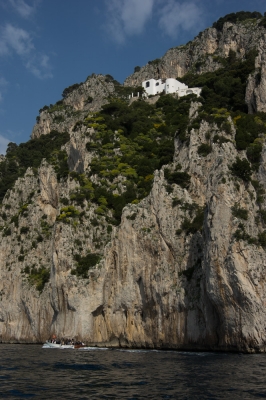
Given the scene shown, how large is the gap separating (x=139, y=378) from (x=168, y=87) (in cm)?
8966

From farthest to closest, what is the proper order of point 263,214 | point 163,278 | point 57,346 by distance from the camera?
point 57,346 < point 163,278 < point 263,214

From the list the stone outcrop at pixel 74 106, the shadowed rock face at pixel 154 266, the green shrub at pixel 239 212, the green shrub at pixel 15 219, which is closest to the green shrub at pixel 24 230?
the shadowed rock face at pixel 154 266

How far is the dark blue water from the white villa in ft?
242

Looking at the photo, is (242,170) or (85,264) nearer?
(242,170)

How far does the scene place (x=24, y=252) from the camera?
71.5 m

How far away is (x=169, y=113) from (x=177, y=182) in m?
38.0

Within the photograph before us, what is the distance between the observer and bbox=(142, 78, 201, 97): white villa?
99.2 meters

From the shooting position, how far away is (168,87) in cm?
10656

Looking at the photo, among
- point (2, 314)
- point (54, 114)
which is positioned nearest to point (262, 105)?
point (2, 314)

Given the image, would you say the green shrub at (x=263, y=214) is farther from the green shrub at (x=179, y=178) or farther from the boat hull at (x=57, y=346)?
the boat hull at (x=57, y=346)

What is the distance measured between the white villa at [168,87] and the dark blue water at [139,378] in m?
73.8

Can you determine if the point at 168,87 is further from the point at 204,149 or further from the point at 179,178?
the point at 179,178

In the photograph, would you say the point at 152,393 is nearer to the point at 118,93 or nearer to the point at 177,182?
the point at 177,182

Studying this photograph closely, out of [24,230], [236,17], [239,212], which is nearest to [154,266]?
[239,212]
